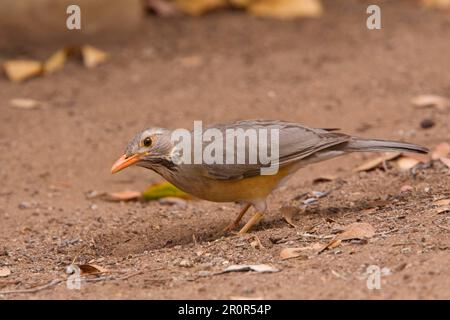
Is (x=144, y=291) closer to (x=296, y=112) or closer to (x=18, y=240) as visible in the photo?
(x=18, y=240)

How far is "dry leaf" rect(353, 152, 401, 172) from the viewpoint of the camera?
298 inches

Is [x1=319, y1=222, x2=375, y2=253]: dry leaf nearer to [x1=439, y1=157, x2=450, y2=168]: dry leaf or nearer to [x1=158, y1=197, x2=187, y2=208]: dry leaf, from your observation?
[x1=439, y1=157, x2=450, y2=168]: dry leaf

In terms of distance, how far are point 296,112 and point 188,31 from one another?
3.21 m

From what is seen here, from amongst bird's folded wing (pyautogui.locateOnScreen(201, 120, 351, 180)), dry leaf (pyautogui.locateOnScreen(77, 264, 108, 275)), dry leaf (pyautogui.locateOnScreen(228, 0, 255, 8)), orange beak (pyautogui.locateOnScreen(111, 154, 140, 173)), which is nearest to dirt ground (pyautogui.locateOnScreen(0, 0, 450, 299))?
dry leaf (pyautogui.locateOnScreen(77, 264, 108, 275))

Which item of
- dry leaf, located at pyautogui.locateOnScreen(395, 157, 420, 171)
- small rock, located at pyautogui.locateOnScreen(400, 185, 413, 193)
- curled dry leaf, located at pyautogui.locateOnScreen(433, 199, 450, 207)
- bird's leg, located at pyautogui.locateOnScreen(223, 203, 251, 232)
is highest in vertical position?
dry leaf, located at pyautogui.locateOnScreen(395, 157, 420, 171)

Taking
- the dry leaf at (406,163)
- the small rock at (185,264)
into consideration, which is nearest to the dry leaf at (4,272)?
the small rock at (185,264)

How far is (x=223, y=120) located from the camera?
9.20 m

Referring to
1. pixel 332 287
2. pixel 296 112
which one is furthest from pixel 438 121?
pixel 332 287

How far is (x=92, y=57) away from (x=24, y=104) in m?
1.48

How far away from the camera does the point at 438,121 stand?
8.62m

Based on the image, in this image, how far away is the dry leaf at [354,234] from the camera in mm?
5465

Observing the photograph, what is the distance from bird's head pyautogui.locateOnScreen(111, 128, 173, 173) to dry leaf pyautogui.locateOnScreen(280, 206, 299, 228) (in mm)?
973

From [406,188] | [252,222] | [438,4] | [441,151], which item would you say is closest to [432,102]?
[441,151]
